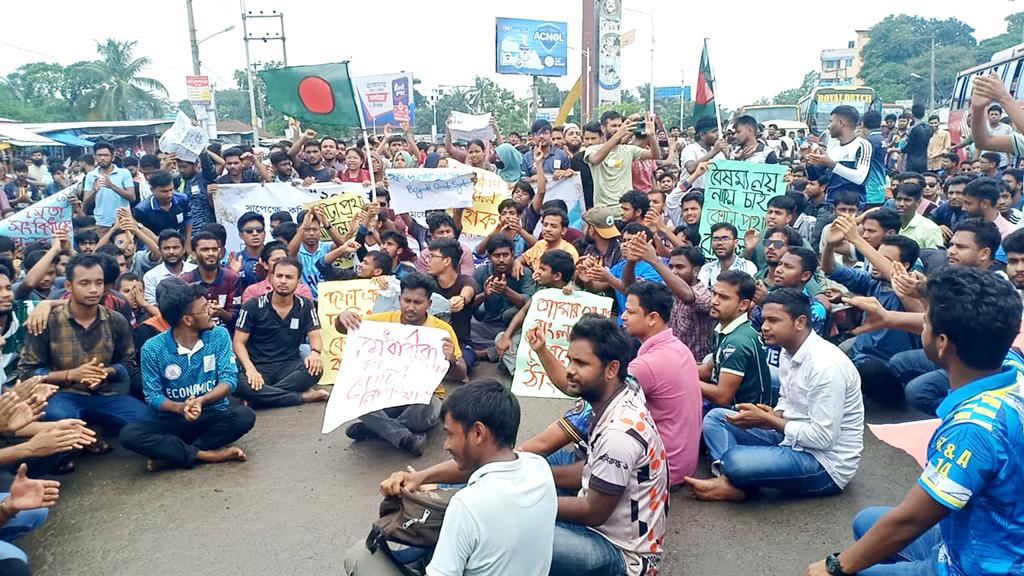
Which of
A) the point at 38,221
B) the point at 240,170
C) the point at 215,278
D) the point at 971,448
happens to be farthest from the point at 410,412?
the point at 240,170

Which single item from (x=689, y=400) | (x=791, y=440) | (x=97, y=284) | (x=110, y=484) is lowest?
(x=110, y=484)

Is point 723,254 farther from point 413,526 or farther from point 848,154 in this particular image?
point 413,526

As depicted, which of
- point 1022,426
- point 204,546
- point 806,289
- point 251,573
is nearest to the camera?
point 1022,426

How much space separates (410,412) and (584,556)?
8.48 feet

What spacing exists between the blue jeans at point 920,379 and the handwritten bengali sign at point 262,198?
639cm

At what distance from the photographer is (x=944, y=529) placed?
247 centimetres

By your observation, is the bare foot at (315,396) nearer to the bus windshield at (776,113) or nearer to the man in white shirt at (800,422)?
the man in white shirt at (800,422)

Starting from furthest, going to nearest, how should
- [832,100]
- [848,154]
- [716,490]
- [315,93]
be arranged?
[832,100], [315,93], [848,154], [716,490]

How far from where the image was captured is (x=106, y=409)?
5434 mm

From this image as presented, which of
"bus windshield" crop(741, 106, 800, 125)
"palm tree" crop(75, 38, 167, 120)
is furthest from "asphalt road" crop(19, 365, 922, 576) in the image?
"palm tree" crop(75, 38, 167, 120)

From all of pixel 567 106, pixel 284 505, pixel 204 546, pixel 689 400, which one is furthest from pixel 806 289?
pixel 567 106

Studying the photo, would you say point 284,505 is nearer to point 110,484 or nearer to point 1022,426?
point 110,484

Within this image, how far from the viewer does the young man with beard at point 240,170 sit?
9734 millimetres

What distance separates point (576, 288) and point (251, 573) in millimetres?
3871
